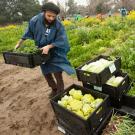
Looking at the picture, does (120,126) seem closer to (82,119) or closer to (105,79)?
(82,119)

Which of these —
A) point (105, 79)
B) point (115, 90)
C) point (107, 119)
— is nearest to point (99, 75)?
point (105, 79)

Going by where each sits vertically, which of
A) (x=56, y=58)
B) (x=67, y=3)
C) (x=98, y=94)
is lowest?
(x=67, y=3)

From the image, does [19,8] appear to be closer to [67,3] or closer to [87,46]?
[67,3]

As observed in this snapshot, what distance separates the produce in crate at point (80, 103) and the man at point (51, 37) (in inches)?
31.6

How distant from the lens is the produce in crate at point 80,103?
3605 mm

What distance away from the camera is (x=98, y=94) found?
3.97 metres

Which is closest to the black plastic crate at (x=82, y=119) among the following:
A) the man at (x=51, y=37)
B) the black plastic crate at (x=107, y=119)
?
the black plastic crate at (x=107, y=119)

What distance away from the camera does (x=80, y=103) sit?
3783 millimetres

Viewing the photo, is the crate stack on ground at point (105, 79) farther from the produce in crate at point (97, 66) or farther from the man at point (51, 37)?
the man at point (51, 37)

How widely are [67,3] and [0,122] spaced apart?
156 feet

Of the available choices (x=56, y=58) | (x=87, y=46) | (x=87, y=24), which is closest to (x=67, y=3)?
(x=87, y=24)

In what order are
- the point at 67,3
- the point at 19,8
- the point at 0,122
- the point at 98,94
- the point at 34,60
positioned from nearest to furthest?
the point at 98,94 < the point at 34,60 < the point at 0,122 < the point at 19,8 < the point at 67,3

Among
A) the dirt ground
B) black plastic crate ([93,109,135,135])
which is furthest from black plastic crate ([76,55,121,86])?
the dirt ground

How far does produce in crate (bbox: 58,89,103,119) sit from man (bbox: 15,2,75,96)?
803 millimetres
